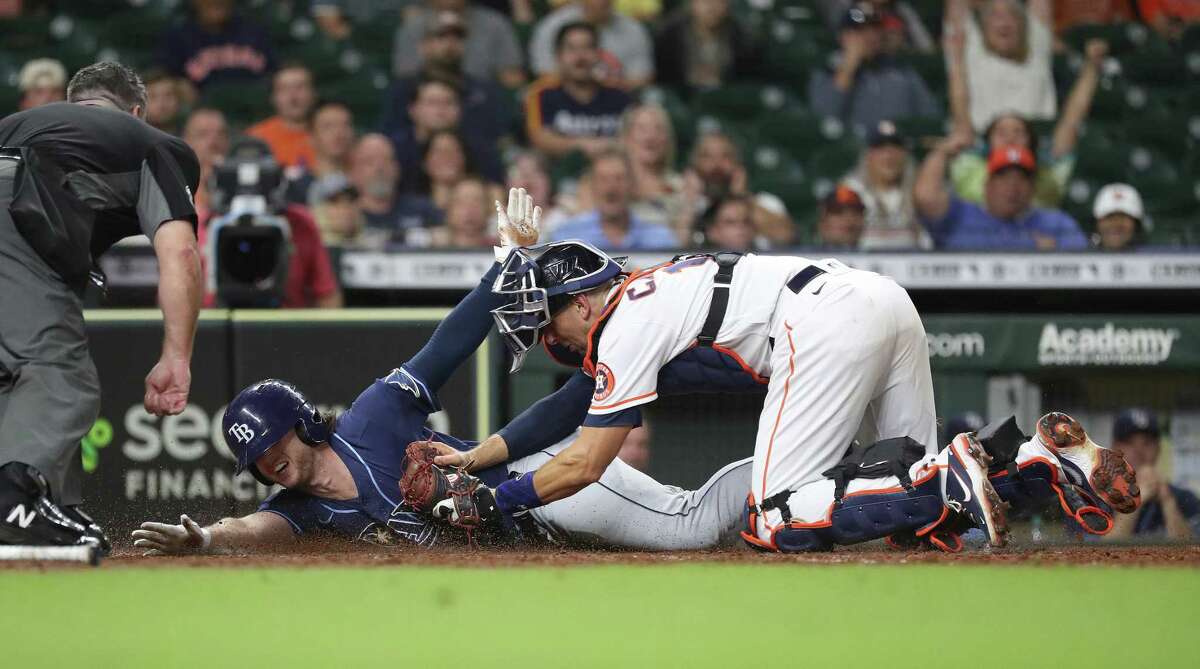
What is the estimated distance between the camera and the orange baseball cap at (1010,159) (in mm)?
7328

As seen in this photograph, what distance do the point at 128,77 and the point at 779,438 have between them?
7.63 feet

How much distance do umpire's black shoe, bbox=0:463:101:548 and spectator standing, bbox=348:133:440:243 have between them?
12.7 feet

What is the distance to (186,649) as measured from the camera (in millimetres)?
2418

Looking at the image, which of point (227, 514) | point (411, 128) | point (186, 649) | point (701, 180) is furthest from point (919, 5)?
point (186, 649)

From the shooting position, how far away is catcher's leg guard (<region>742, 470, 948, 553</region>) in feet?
13.2

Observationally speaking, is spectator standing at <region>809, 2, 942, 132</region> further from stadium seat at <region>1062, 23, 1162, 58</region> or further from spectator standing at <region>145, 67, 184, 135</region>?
spectator standing at <region>145, 67, 184, 135</region>

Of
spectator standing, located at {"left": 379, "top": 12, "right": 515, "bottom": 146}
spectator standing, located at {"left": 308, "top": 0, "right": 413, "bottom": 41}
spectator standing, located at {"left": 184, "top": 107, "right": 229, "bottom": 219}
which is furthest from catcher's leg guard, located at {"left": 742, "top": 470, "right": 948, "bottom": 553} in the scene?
spectator standing, located at {"left": 308, "top": 0, "right": 413, "bottom": 41}

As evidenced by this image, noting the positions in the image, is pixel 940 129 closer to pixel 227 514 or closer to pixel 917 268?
pixel 917 268

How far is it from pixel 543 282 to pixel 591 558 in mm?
854

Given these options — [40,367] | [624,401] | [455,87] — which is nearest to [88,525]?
[40,367]

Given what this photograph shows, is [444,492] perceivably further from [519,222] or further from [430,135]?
[430,135]

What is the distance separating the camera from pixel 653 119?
7.87m

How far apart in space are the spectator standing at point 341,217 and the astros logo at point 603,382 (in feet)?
9.36

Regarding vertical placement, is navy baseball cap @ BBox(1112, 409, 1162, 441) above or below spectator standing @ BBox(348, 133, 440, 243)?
below
